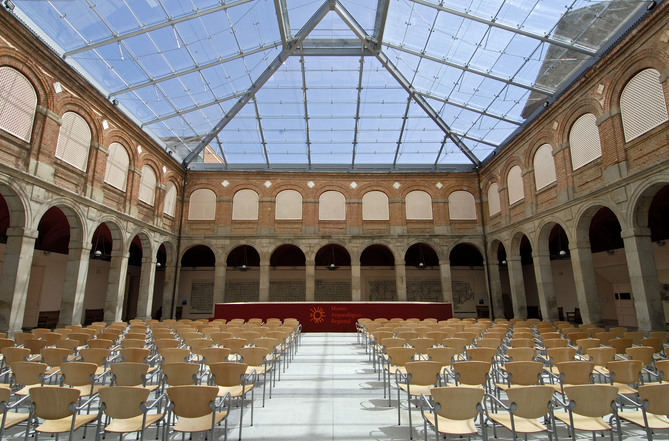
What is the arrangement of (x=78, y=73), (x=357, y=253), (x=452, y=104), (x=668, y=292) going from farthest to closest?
1. (x=357, y=253)
2. (x=452, y=104)
3. (x=668, y=292)
4. (x=78, y=73)

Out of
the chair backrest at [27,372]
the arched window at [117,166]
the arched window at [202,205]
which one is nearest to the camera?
the chair backrest at [27,372]

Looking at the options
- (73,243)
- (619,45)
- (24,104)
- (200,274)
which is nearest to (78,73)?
(24,104)

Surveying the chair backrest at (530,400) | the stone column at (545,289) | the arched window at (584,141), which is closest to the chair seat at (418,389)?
the chair backrest at (530,400)

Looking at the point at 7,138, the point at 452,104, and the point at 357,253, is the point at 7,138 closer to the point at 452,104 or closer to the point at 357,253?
the point at 357,253

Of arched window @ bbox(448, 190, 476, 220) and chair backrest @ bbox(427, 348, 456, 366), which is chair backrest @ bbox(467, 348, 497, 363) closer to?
chair backrest @ bbox(427, 348, 456, 366)

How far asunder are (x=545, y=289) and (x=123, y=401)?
16.7 m

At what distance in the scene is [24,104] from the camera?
1103 centimetres

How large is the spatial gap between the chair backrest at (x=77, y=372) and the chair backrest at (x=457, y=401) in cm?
435

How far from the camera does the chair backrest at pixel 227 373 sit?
15.5 ft

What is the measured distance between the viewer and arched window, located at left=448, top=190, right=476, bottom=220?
22.1 metres

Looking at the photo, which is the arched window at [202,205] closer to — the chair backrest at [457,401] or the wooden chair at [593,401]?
the chair backrest at [457,401]

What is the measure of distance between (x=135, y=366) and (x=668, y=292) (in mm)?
20934

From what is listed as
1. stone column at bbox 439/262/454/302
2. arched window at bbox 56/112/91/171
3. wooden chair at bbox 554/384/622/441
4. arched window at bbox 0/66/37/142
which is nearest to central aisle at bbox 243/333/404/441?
wooden chair at bbox 554/384/622/441

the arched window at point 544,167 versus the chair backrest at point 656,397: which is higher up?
the arched window at point 544,167
